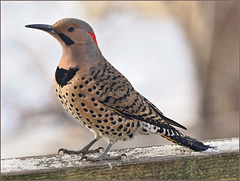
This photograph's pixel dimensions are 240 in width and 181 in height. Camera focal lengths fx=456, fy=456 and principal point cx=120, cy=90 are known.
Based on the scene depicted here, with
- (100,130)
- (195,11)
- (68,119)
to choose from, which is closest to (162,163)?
(100,130)

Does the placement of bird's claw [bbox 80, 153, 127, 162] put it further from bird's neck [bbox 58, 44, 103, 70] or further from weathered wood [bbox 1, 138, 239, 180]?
bird's neck [bbox 58, 44, 103, 70]

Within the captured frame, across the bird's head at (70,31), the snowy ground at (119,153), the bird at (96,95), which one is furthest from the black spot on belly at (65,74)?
the snowy ground at (119,153)

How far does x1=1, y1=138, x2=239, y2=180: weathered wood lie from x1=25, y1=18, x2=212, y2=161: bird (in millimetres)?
109

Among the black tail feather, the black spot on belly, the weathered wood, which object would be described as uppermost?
the black spot on belly

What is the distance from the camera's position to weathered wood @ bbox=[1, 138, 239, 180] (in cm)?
243

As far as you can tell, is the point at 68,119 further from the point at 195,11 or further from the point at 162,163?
the point at 162,163

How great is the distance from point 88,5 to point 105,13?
26cm

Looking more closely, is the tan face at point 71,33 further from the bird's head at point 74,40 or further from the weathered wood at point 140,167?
the weathered wood at point 140,167

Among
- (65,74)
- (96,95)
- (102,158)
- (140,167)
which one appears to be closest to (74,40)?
(65,74)

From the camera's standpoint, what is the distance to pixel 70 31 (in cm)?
268

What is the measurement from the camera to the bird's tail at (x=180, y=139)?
2729 mm

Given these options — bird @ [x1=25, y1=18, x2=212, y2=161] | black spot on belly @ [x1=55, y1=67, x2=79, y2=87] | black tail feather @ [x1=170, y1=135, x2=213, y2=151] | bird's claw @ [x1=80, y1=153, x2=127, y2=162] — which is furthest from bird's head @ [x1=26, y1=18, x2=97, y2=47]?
black tail feather @ [x1=170, y1=135, x2=213, y2=151]

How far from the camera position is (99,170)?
2.47m

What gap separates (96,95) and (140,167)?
558 millimetres
